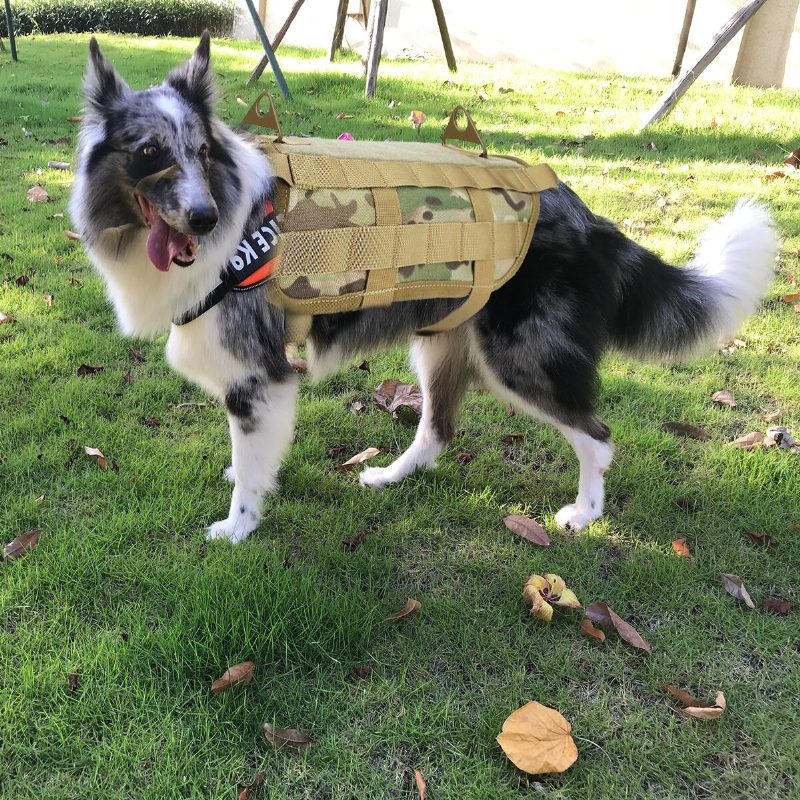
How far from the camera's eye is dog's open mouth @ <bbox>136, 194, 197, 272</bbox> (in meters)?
2.13

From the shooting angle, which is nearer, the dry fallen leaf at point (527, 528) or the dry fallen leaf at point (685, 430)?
the dry fallen leaf at point (527, 528)

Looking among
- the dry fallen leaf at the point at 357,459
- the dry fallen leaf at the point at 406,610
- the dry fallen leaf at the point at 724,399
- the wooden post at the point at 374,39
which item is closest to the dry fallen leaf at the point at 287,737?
the dry fallen leaf at the point at 406,610

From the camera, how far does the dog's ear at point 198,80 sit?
226cm

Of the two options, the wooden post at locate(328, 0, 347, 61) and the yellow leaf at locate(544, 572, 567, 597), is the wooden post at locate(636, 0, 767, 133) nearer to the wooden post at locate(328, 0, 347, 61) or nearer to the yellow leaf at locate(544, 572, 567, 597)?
the wooden post at locate(328, 0, 347, 61)

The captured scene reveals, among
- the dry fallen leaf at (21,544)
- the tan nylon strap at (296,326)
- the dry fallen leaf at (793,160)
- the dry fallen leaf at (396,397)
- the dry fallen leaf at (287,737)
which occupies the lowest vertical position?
the dry fallen leaf at (287,737)

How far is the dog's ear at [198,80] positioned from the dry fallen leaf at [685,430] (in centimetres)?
273

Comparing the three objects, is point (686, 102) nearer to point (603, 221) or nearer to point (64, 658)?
point (603, 221)

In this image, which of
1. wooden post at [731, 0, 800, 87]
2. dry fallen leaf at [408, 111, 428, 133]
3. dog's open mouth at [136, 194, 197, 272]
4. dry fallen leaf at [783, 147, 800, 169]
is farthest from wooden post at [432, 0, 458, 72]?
dog's open mouth at [136, 194, 197, 272]

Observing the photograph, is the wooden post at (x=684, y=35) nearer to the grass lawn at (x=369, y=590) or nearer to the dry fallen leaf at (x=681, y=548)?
the grass lawn at (x=369, y=590)

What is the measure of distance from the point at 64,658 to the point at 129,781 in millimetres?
509

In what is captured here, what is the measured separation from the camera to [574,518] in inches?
115

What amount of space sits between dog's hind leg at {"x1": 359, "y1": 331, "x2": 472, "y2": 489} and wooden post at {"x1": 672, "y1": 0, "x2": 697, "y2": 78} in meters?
9.52

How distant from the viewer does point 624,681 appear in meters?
2.23

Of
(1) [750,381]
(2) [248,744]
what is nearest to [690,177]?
(1) [750,381]
